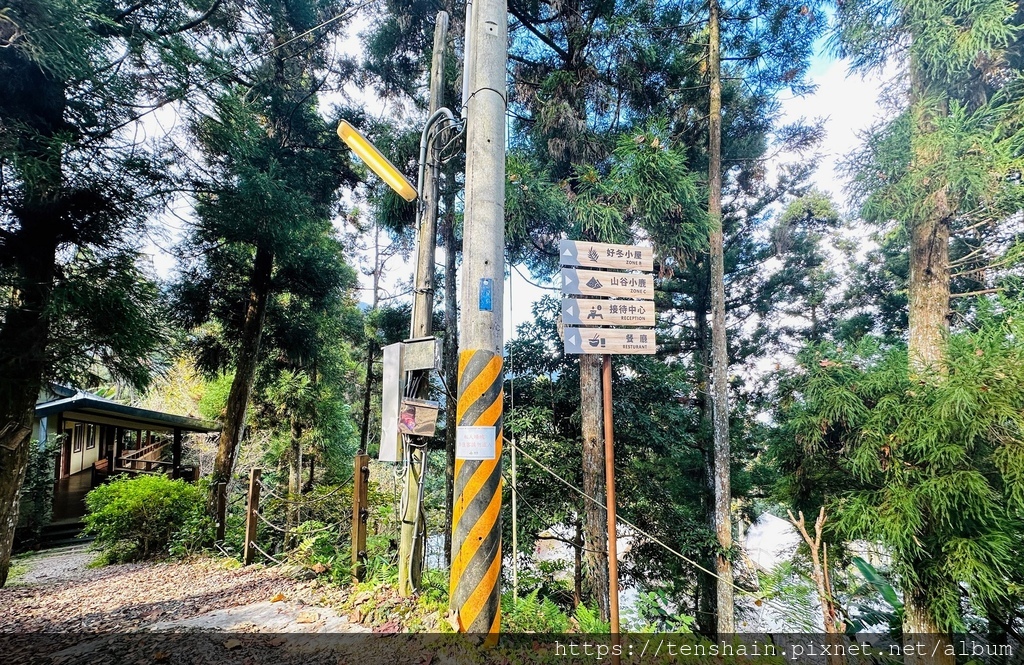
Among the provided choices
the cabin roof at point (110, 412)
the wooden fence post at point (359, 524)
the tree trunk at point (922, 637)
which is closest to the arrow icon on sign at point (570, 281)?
the wooden fence post at point (359, 524)

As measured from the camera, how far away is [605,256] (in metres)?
2.99

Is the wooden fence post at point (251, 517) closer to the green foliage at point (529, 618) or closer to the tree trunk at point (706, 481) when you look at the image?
the green foliage at point (529, 618)

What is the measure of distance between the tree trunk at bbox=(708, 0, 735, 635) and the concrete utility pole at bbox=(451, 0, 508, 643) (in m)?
4.57

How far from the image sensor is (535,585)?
6781mm

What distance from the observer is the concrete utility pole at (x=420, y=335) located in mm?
3164

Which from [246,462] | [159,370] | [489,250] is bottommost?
[246,462]

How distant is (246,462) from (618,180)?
40.5 feet

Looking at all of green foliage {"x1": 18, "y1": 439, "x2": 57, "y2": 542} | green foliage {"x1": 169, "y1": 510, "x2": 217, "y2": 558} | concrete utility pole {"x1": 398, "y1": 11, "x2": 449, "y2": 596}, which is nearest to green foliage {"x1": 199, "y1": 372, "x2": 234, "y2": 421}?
green foliage {"x1": 18, "y1": 439, "x2": 57, "y2": 542}

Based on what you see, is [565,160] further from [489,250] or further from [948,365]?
[948,365]

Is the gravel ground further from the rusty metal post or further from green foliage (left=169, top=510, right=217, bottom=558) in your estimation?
the rusty metal post

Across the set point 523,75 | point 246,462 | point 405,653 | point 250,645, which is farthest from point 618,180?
point 246,462

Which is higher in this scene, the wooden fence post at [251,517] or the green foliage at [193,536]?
the wooden fence post at [251,517]

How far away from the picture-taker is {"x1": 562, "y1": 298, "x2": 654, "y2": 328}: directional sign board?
9.49 ft

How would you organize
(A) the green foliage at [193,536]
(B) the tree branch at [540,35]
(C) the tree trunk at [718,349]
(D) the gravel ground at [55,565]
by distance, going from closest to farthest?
1. (D) the gravel ground at [55,565]
2. (A) the green foliage at [193,536]
3. (C) the tree trunk at [718,349]
4. (B) the tree branch at [540,35]
